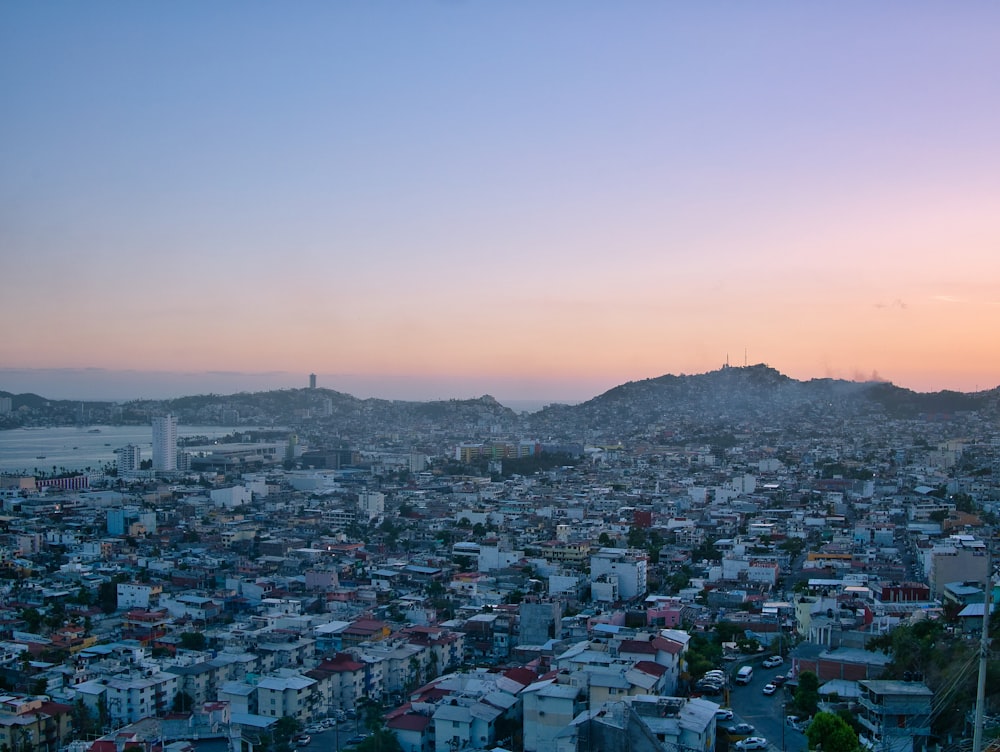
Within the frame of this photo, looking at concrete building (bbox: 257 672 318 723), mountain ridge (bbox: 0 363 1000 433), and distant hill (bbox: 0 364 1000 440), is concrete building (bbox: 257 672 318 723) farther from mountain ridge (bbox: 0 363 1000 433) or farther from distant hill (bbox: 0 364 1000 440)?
mountain ridge (bbox: 0 363 1000 433)

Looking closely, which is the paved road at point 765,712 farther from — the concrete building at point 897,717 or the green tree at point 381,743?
the green tree at point 381,743

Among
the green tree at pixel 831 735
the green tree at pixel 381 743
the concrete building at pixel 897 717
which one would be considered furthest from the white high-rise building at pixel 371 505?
the green tree at pixel 831 735

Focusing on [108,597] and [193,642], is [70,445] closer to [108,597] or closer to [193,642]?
[108,597]

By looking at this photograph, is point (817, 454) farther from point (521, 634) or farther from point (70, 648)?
point (70, 648)

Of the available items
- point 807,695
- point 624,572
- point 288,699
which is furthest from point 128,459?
point 807,695

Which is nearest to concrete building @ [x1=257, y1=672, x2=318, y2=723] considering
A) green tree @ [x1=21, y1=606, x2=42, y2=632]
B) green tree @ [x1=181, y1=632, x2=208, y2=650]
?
green tree @ [x1=181, y1=632, x2=208, y2=650]
